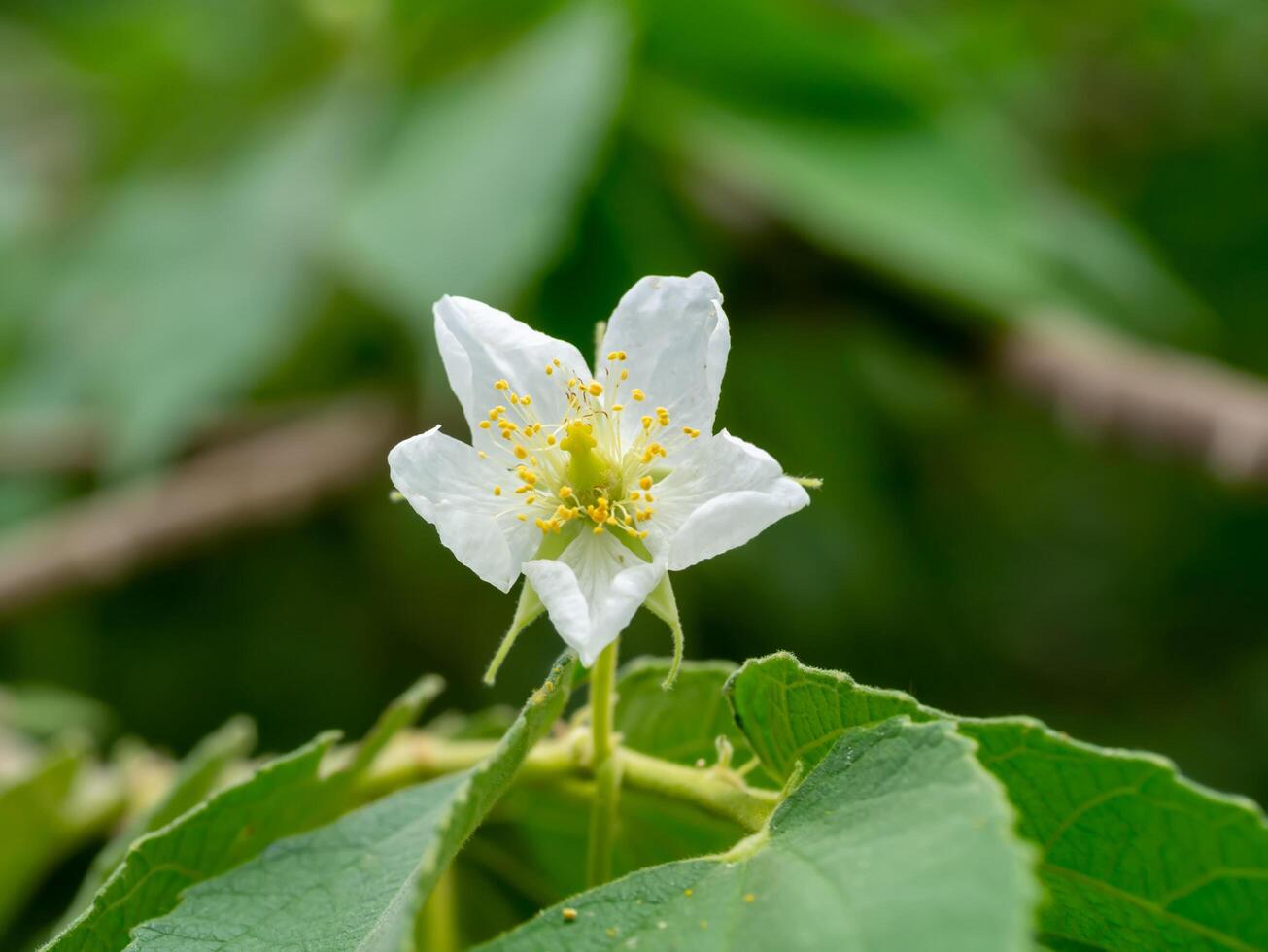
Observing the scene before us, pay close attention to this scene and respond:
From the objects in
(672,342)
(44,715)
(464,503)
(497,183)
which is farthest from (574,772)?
(44,715)

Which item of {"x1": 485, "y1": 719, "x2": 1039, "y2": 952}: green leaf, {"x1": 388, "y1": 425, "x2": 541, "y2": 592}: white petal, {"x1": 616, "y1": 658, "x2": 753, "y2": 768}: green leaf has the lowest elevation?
{"x1": 485, "y1": 719, "x2": 1039, "y2": 952}: green leaf

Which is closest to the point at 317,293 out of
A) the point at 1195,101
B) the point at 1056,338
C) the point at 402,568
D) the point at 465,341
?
the point at 402,568

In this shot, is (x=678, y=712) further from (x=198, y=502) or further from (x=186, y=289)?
(x=186, y=289)

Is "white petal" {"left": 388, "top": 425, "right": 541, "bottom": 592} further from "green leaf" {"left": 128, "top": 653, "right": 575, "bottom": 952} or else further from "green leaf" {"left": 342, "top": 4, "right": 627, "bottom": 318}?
"green leaf" {"left": 342, "top": 4, "right": 627, "bottom": 318}

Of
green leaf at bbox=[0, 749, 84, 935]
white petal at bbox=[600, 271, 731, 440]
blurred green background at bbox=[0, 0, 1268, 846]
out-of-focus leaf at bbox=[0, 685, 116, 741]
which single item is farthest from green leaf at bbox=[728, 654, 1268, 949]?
out-of-focus leaf at bbox=[0, 685, 116, 741]

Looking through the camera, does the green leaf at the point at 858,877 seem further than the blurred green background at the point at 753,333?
No

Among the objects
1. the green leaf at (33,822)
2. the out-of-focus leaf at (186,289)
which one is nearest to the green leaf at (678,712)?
the green leaf at (33,822)

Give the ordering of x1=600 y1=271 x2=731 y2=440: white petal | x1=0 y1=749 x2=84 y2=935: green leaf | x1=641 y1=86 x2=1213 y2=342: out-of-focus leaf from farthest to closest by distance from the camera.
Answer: x1=641 y1=86 x2=1213 y2=342: out-of-focus leaf
x1=0 y1=749 x2=84 y2=935: green leaf
x1=600 y1=271 x2=731 y2=440: white petal

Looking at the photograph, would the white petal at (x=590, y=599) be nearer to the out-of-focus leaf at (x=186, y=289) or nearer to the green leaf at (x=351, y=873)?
the green leaf at (x=351, y=873)
